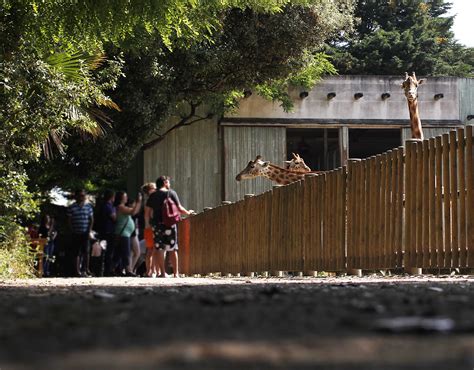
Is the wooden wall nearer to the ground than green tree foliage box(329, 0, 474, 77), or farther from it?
nearer to the ground

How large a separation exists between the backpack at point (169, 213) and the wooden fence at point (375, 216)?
65.6 inches

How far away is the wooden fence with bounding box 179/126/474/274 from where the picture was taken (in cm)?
1162

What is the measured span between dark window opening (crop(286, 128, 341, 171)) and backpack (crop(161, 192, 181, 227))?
842 inches

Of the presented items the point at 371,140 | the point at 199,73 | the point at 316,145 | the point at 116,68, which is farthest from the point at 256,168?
the point at 371,140

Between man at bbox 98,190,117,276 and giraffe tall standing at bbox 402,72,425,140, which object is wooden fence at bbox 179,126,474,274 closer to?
giraffe tall standing at bbox 402,72,425,140

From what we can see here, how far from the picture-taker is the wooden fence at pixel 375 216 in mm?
11617

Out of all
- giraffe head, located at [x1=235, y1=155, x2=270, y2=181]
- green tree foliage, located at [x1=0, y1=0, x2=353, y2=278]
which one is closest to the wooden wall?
green tree foliage, located at [x1=0, y1=0, x2=353, y2=278]

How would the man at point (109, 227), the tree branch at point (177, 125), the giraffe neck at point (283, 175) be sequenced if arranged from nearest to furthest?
the man at point (109, 227) → the giraffe neck at point (283, 175) → the tree branch at point (177, 125)

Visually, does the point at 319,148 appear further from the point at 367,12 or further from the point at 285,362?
the point at 285,362

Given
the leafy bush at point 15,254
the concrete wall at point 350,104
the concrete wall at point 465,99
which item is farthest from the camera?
the concrete wall at point 465,99

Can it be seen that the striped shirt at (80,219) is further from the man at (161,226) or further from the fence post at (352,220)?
the fence post at (352,220)

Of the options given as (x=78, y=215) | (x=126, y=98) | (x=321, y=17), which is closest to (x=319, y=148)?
(x=321, y=17)

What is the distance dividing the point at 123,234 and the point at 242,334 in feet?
56.8

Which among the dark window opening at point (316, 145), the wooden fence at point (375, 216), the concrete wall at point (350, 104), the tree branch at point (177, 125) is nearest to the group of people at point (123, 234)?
the wooden fence at point (375, 216)
